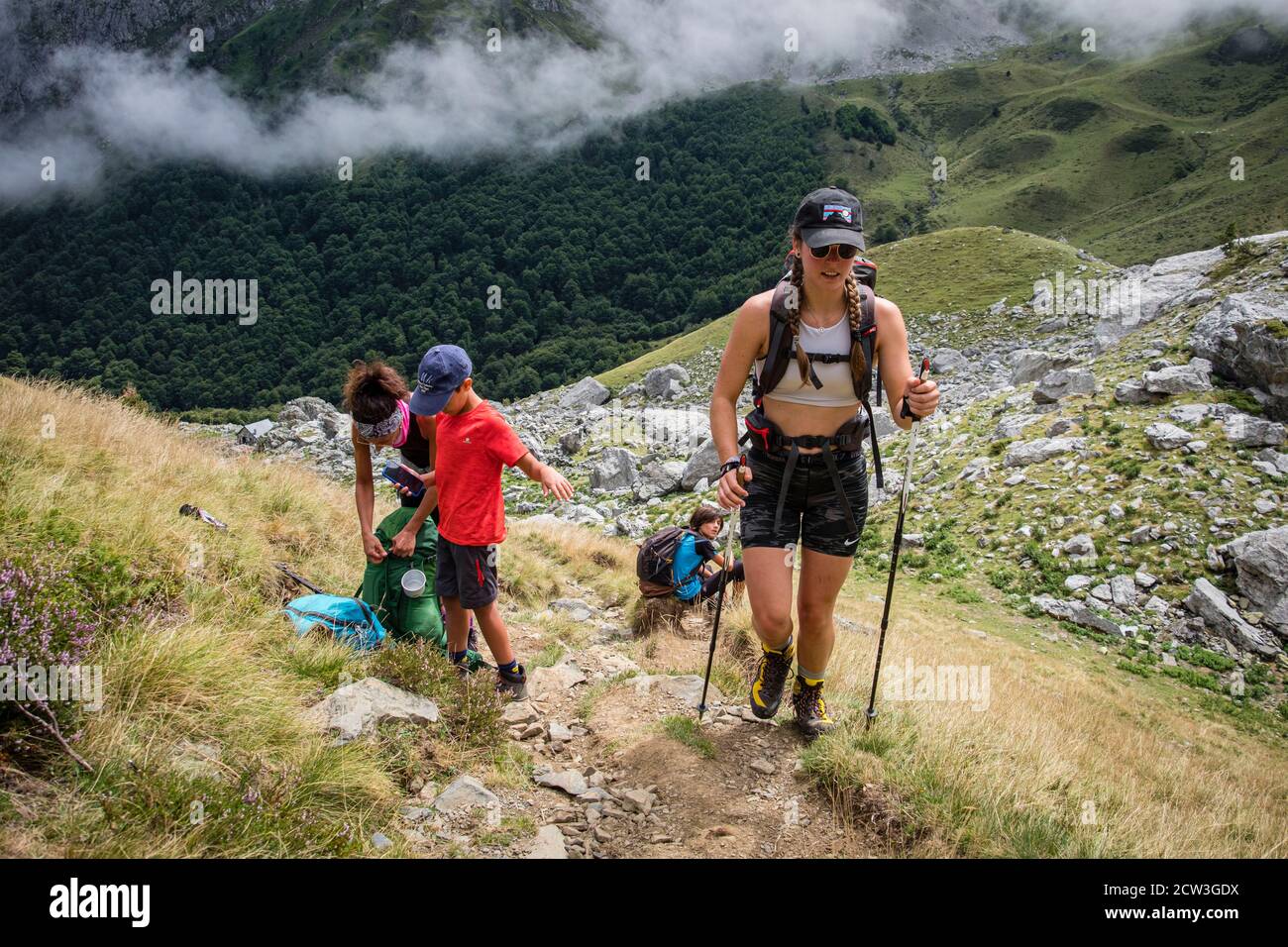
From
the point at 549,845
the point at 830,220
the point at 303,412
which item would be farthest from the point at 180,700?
the point at 303,412

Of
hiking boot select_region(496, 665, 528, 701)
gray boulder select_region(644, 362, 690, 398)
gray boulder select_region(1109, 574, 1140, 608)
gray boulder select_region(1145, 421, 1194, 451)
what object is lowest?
gray boulder select_region(1109, 574, 1140, 608)

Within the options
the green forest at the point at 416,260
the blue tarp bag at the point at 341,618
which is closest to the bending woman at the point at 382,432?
the blue tarp bag at the point at 341,618

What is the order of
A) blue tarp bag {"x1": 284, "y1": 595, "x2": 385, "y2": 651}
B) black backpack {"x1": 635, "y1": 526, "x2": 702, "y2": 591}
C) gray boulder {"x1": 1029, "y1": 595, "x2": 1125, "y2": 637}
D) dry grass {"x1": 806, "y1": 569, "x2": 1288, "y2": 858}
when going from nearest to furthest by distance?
dry grass {"x1": 806, "y1": 569, "x2": 1288, "y2": 858}, blue tarp bag {"x1": 284, "y1": 595, "x2": 385, "y2": 651}, black backpack {"x1": 635, "y1": 526, "x2": 702, "y2": 591}, gray boulder {"x1": 1029, "y1": 595, "x2": 1125, "y2": 637}

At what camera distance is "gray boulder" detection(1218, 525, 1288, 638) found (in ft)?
32.2

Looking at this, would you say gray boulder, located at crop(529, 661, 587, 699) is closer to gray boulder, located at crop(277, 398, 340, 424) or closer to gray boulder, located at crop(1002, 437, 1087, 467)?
gray boulder, located at crop(1002, 437, 1087, 467)

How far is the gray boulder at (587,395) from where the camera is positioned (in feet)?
137

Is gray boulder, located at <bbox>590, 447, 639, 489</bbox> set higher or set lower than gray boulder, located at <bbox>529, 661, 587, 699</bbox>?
higher

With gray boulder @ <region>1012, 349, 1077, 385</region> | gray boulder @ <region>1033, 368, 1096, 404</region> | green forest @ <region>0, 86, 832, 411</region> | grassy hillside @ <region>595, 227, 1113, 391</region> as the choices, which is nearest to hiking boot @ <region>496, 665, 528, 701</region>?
gray boulder @ <region>1033, 368, 1096, 404</region>

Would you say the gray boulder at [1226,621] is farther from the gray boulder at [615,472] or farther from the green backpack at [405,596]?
the gray boulder at [615,472]

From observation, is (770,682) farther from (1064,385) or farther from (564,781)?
(1064,385)

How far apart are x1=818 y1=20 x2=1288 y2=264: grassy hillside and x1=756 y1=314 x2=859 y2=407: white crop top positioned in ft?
381

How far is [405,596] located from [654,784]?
2.34 m

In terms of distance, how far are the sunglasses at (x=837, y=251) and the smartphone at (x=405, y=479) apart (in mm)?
3182
